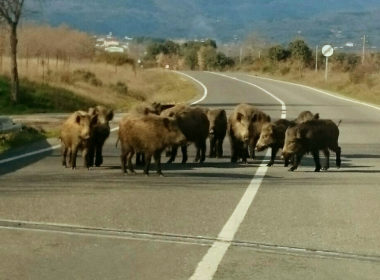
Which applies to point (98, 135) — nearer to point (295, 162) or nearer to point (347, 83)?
point (295, 162)

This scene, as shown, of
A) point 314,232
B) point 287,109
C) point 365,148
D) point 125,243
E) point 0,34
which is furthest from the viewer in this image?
point 0,34

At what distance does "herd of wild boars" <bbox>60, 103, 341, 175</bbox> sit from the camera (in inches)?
595

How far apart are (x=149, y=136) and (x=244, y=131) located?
3.37 m

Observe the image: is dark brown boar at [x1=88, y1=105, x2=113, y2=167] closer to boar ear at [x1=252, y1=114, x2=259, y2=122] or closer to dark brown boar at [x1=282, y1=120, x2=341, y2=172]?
boar ear at [x1=252, y1=114, x2=259, y2=122]

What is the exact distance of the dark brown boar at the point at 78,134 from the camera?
15784mm

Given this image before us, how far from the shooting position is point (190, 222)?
34.9 ft

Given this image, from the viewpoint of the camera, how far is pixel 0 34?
58.9 m

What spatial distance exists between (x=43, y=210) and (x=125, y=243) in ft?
7.71

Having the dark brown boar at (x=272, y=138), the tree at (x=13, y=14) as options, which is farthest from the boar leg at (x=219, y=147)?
the tree at (x=13, y=14)

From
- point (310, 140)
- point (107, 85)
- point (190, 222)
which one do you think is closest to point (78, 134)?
A: point (310, 140)

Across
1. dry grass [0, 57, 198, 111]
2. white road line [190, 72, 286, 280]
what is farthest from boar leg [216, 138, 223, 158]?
dry grass [0, 57, 198, 111]

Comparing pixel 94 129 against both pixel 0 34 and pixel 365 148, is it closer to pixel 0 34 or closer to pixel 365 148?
pixel 365 148

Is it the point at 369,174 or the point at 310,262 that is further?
the point at 369,174

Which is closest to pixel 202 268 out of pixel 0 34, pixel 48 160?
pixel 48 160
